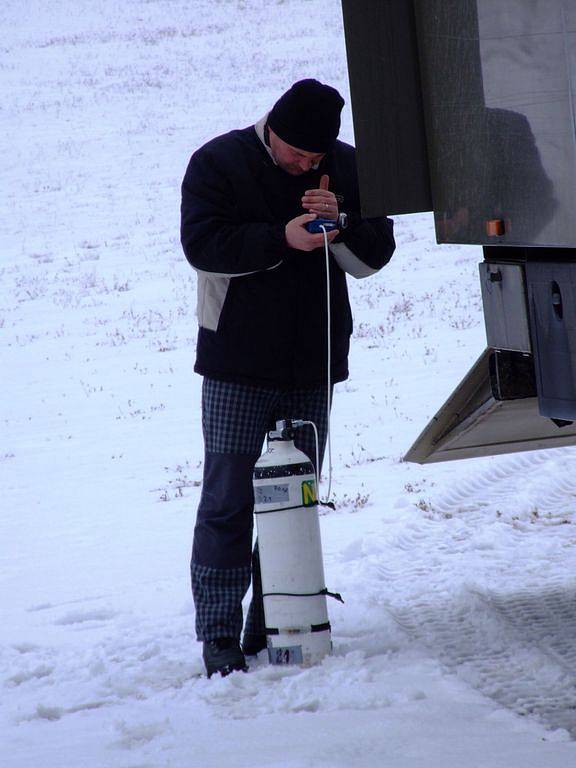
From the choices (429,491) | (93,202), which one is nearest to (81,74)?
(93,202)

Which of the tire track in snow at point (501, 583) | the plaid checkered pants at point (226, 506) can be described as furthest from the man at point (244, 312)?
the tire track in snow at point (501, 583)

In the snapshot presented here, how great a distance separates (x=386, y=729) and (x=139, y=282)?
14480 mm

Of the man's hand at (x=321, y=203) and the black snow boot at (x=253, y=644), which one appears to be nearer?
the man's hand at (x=321, y=203)

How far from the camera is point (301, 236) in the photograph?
3.87 meters

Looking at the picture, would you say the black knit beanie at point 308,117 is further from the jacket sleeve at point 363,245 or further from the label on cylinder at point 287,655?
the label on cylinder at point 287,655

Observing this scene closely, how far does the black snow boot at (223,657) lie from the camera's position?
3.96 m

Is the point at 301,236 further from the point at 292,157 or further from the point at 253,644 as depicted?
the point at 253,644

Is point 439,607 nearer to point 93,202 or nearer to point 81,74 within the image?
point 93,202

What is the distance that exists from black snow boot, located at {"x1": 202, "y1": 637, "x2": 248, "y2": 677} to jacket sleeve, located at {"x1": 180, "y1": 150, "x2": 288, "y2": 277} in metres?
1.23

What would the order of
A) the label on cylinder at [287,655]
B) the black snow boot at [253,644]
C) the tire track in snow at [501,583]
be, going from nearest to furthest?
the tire track in snow at [501,583]
the label on cylinder at [287,655]
the black snow boot at [253,644]

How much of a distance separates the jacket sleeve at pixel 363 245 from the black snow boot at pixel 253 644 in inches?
52.5

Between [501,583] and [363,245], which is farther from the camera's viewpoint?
[501,583]

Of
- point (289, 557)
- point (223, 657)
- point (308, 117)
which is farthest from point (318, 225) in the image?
point (223, 657)

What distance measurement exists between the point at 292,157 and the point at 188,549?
270 cm
